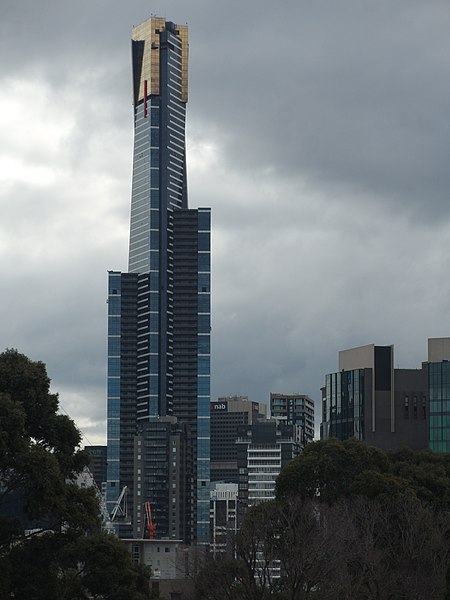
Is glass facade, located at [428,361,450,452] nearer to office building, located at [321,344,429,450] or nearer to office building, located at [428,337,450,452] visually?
office building, located at [428,337,450,452]

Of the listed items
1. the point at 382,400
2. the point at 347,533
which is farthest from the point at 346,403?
the point at 347,533

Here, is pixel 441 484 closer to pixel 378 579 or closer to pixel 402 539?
pixel 402 539

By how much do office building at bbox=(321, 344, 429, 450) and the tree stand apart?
11478cm

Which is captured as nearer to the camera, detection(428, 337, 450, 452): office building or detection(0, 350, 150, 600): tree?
detection(0, 350, 150, 600): tree

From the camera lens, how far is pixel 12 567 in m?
55.2

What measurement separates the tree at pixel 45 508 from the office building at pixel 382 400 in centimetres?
11478

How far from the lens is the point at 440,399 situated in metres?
169

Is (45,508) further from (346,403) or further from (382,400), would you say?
(346,403)

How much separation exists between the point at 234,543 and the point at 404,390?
333ft

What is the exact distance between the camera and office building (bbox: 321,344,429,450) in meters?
171

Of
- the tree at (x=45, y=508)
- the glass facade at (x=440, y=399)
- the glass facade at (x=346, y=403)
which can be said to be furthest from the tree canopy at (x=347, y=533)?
the glass facade at (x=346, y=403)

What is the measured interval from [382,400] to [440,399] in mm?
9162

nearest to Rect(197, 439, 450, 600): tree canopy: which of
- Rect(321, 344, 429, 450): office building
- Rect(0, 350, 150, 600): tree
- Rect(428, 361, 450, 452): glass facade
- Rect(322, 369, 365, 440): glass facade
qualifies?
Rect(0, 350, 150, 600): tree

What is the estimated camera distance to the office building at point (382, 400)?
171375 mm
